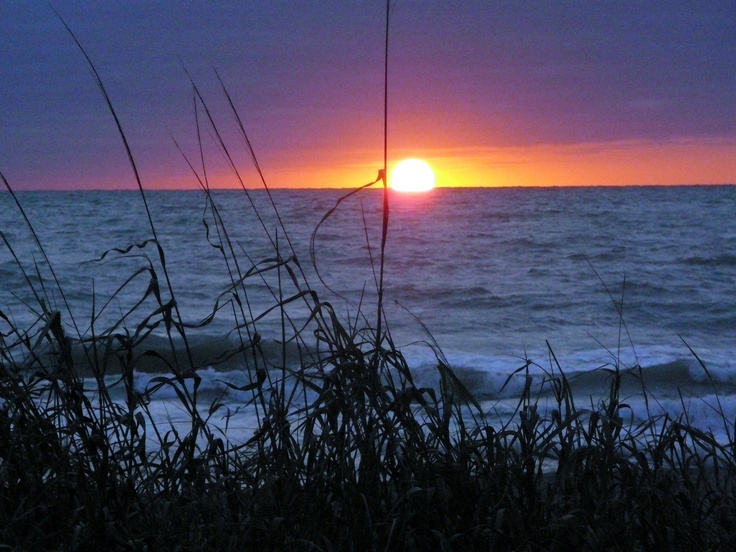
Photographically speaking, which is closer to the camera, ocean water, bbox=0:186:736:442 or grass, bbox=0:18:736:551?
grass, bbox=0:18:736:551

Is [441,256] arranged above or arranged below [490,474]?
below

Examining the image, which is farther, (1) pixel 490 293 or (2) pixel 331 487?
(1) pixel 490 293

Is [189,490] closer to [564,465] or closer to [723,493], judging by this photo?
[564,465]

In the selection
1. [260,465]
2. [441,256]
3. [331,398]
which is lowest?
[441,256]

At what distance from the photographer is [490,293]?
1062cm

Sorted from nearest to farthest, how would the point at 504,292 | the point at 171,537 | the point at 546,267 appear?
the point at 171,537, the point at 504,292, the point at 546,267

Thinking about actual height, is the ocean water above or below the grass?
below

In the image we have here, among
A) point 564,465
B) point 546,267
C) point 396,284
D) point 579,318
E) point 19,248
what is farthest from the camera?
point 19,248

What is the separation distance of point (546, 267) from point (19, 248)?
468 inches

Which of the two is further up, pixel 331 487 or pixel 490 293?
pixel 331 487

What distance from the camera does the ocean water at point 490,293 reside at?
5.77m

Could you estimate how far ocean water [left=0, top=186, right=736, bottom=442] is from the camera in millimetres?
5770

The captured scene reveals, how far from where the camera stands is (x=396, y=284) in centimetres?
1165

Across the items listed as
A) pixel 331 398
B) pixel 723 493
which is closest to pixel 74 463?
pixel 331 398
